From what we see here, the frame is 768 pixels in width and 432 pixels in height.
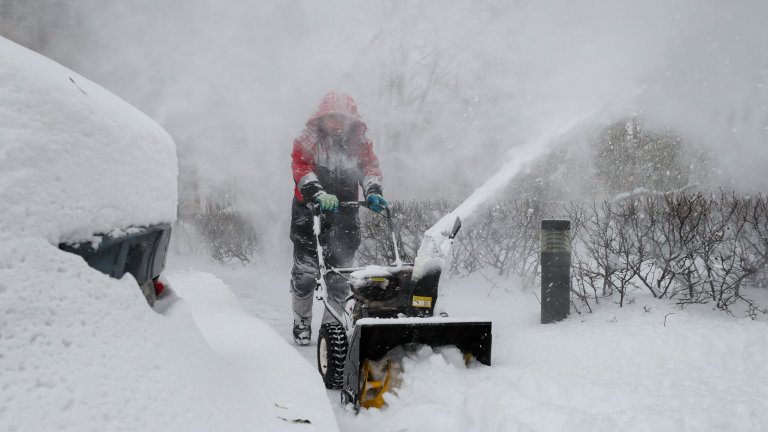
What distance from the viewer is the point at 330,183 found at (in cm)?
479

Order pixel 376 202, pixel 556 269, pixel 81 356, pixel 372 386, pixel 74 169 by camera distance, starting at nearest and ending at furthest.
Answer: pixel 81 356 < pixel 74 169 < pixel 372 386 < pixel 376 202 < pixel 556 269

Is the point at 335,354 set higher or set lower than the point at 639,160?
lower

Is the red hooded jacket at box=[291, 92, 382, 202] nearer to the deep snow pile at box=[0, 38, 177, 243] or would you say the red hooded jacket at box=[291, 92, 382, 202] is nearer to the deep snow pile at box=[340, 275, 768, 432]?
the deep snow pile at box=[340, 275, 768, 432]

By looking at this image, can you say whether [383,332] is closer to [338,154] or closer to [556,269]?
[556,269]

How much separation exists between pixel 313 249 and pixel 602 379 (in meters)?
2.65

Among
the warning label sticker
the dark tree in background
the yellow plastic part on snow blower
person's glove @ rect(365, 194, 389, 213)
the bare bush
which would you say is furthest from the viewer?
the dark tree in background

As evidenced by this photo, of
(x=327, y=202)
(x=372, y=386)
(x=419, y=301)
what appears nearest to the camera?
(x=372, y=386)

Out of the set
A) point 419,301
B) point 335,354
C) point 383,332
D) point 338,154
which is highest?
point 338,154

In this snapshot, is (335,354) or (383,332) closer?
(383,332)

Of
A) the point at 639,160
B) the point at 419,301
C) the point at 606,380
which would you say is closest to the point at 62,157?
the point at 419,301

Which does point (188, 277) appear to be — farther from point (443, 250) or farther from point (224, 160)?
point (224, 160)

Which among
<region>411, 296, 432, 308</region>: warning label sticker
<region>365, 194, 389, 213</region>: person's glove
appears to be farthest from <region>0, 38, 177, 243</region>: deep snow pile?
<region>365, 194, 389, 213</region>: person's glove

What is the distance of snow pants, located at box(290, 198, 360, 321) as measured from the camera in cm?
466

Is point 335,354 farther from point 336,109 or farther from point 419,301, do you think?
point 336,109
